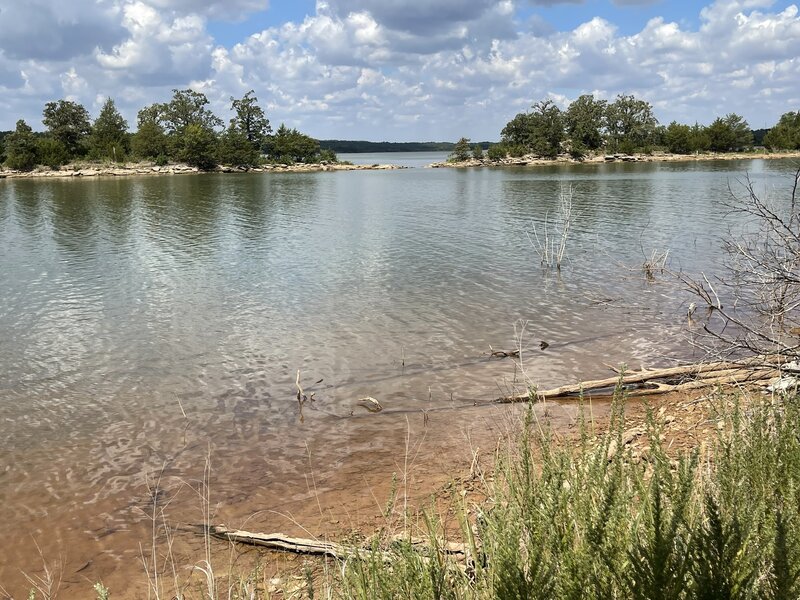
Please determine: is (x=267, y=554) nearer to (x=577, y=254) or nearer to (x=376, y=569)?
(x=376, y=569)

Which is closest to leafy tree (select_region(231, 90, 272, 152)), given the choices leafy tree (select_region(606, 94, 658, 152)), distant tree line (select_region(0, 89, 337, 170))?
distant tree line (select_region(0, 89, 337, 170))

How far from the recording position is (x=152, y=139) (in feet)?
377

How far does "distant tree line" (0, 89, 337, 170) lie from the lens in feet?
345

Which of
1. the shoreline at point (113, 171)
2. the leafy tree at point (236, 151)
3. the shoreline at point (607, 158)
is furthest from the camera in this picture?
the shoreline at point (607, 158)

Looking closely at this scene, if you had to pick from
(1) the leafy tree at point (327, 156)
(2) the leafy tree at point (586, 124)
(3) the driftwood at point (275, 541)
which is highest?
(2) the leafy tree at point (586, 124)

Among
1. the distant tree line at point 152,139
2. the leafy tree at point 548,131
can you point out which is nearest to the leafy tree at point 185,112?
the distant tree line at point 152,139

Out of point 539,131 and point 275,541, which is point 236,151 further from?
point 275,541

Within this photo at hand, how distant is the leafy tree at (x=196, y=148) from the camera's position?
114750 millimetres

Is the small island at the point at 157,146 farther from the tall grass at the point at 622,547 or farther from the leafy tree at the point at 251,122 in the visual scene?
the tall grass at the point at 622,547

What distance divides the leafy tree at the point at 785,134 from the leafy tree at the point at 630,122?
1004 inches

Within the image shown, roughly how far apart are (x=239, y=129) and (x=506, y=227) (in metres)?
113

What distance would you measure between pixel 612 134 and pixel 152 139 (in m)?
106

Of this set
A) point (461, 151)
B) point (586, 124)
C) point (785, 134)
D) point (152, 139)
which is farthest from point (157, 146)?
point (785, 134)

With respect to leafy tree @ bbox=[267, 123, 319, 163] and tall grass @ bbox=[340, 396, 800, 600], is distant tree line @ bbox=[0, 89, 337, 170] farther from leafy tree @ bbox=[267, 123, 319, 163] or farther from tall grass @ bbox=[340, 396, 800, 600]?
tall grass @ bbox=[340, 396, 800, 600]
